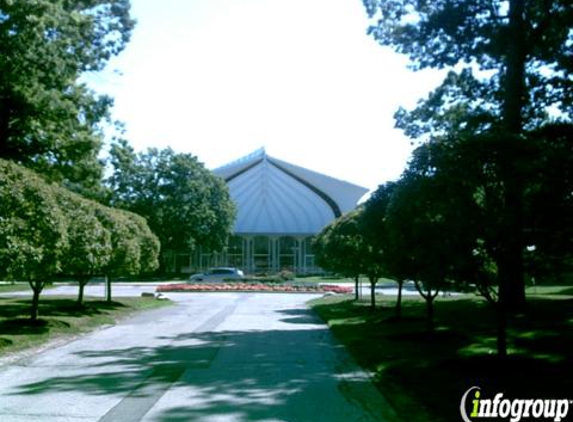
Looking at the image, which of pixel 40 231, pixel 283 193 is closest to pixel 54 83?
pixel 40 231

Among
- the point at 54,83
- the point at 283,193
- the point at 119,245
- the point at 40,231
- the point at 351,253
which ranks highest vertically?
the point at 283,193

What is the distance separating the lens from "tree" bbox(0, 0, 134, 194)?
53.2 ft

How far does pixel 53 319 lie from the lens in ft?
55.8

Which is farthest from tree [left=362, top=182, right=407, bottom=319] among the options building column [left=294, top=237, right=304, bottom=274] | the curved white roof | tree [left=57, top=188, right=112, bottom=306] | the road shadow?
the curved white roof

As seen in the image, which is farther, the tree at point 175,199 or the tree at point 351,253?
the tree at point 175,199

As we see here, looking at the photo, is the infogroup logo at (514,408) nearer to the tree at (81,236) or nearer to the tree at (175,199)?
the tree at (81,236)

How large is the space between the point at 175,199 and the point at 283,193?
28.0 m

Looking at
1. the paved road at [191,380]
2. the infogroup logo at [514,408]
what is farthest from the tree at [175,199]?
the infogroup logo at [514,408]

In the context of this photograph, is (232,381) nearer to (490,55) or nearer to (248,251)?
(490,55)

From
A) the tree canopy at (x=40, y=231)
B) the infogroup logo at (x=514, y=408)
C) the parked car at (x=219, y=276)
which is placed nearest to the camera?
the infogroup logo at (x=514, y=408)

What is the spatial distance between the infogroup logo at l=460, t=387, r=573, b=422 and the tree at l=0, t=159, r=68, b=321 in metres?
8.30

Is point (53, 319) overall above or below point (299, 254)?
below

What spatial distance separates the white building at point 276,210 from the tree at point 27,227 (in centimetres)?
5385

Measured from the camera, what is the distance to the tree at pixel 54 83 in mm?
16219
